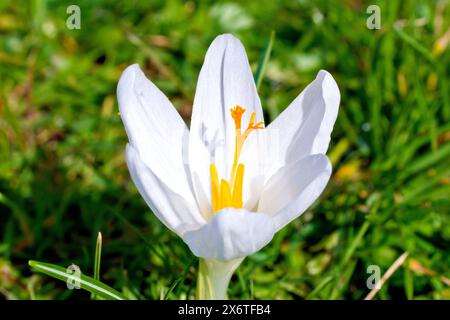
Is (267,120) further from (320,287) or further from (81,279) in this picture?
(81,279)

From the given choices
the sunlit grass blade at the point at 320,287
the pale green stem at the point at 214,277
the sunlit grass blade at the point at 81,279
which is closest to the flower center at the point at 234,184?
the pale green stem at the point at 214,277

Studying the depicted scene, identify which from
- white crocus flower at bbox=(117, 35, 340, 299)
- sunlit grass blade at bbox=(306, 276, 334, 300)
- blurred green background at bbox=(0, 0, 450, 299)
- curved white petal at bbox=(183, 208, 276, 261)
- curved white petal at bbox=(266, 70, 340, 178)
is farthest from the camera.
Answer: blurred green background at bbox=(0, 0, 450, 299)

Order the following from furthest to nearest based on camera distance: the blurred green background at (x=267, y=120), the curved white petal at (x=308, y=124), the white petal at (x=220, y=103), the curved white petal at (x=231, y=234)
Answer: the blurred green background at (x=267, y=120), the white petal at (x=220, y=103), the curved white petal at (x=308, y=124), the curved white petal at (x=231, y=234)

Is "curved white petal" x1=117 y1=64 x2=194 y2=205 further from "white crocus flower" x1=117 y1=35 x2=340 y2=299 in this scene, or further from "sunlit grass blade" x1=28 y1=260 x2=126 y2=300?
"sunlit grass blade" x1=28 y1=260 x2=126 y2=300

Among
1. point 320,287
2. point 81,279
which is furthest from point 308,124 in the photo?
point 81,279

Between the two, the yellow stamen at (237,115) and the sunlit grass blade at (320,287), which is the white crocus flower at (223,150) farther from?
the sunlit grass blade at (320,287)

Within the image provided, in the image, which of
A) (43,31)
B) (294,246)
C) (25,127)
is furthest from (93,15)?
(294,246)

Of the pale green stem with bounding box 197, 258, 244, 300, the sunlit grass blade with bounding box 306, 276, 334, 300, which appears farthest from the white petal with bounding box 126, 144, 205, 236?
the sunlit grass blade with bounding box 306, 276, 334, 300

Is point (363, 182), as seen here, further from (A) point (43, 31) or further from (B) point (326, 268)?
(A) point (43, 31)
